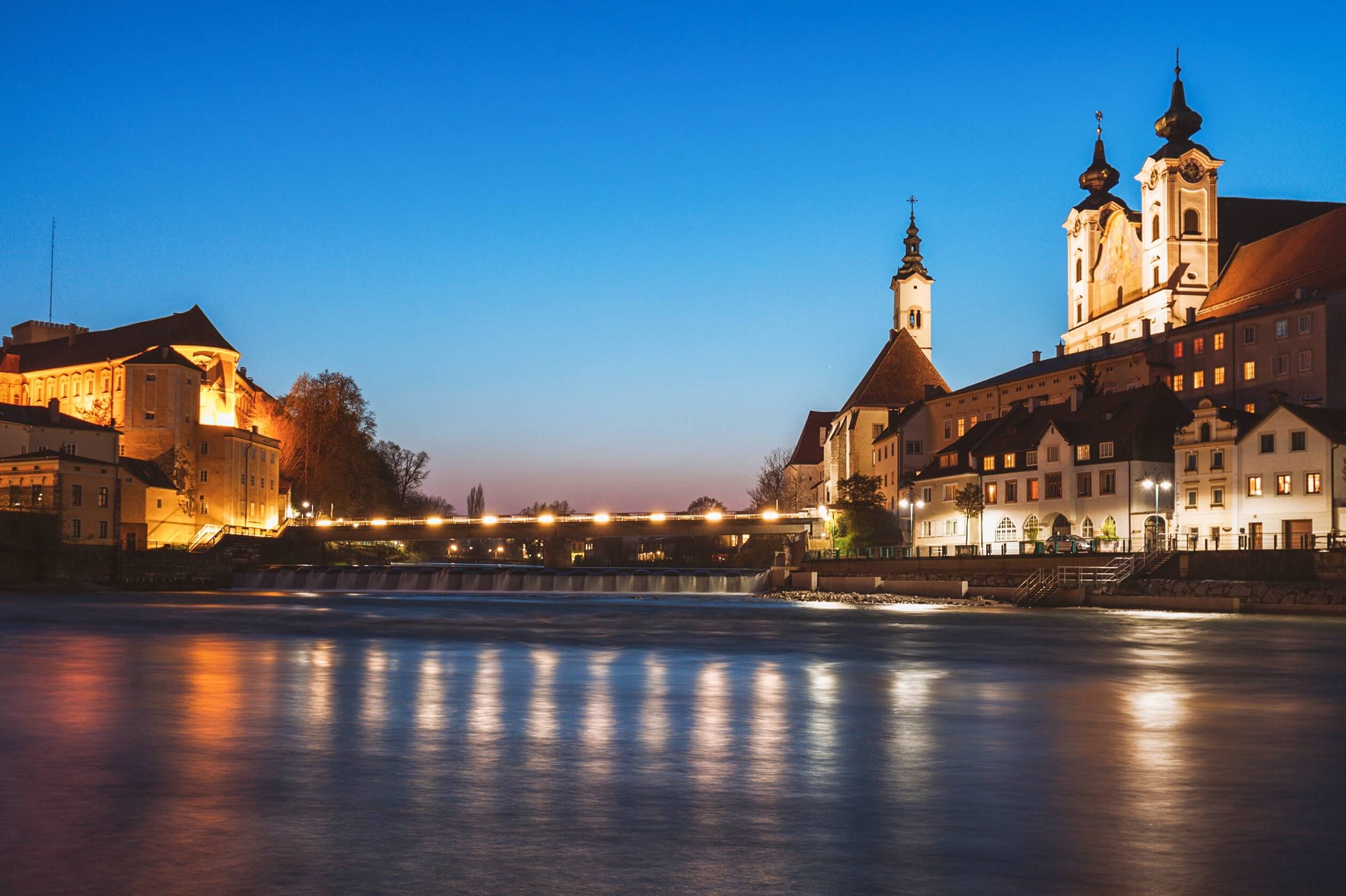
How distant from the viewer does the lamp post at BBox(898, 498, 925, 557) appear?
9788 cm

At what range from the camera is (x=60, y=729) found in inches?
630

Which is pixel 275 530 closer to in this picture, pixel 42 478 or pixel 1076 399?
pixel 42 478

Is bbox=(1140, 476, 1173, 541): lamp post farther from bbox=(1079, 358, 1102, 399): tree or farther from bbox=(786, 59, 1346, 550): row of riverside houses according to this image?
bbox=(1079, 358, 1102, 399): tree

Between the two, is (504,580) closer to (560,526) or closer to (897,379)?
(560,526)

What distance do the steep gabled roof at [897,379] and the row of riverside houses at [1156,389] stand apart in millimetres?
225

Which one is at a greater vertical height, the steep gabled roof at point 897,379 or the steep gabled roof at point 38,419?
the steep gabled roof at point 897,379

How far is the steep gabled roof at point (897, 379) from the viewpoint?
438ft

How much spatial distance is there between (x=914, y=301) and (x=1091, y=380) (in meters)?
73.8

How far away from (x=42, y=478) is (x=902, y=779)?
9239 centimetres

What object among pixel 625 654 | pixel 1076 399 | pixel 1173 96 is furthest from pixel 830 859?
pixel 1173 96

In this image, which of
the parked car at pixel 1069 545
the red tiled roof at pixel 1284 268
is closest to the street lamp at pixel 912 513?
the parked car at pixel 1069 545

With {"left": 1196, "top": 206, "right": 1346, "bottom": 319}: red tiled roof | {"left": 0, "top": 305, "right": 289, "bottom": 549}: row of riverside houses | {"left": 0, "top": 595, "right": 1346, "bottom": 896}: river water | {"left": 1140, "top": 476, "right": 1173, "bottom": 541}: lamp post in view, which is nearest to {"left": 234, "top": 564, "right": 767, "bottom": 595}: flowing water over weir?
{"left": 0, "top": 305, "right": 289, "bottom": 549}: row of riverside houses

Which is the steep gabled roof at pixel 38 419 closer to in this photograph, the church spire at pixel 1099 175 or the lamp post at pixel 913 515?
the lamp post at pixel 913 515

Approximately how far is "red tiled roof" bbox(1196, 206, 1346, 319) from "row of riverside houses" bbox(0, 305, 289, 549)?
84.1 m
